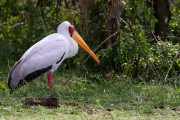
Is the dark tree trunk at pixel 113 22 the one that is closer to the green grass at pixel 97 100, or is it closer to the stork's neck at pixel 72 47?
the green grass at pixel 97 100

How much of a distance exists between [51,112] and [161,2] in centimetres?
501

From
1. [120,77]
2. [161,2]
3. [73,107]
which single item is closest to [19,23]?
[161,2]

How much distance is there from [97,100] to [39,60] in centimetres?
111

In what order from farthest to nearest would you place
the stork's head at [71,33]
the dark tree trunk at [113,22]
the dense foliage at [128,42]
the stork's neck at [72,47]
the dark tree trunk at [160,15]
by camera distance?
the dark tree trunk at [160,15]
the dark tree trunk at [113,22]
the dense foliage at [128,42]
the stork's head at [71,33]
the stork's neck at [72,47]

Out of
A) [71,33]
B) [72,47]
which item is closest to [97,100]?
[72,47]

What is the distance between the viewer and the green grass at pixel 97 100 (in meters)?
6.34

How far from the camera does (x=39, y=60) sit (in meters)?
7.85

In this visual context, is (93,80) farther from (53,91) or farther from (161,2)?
(161,2)

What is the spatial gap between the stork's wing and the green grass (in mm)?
223

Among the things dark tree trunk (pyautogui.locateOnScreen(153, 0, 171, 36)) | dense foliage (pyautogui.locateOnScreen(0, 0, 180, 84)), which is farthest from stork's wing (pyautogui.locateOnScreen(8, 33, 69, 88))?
dark tree trunk (pyautogui.locateOnScreen(153, 0, 171, 36))

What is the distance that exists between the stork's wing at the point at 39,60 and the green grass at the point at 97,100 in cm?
22

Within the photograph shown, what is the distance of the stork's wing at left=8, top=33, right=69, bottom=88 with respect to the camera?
306 inches

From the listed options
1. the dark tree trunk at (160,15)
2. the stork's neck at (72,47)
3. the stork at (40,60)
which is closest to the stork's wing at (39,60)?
the stork at (40,60)

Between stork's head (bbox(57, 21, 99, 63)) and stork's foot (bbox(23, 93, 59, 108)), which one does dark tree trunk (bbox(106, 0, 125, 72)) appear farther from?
stork's foot (bbox(23, 93, 59, 108))
